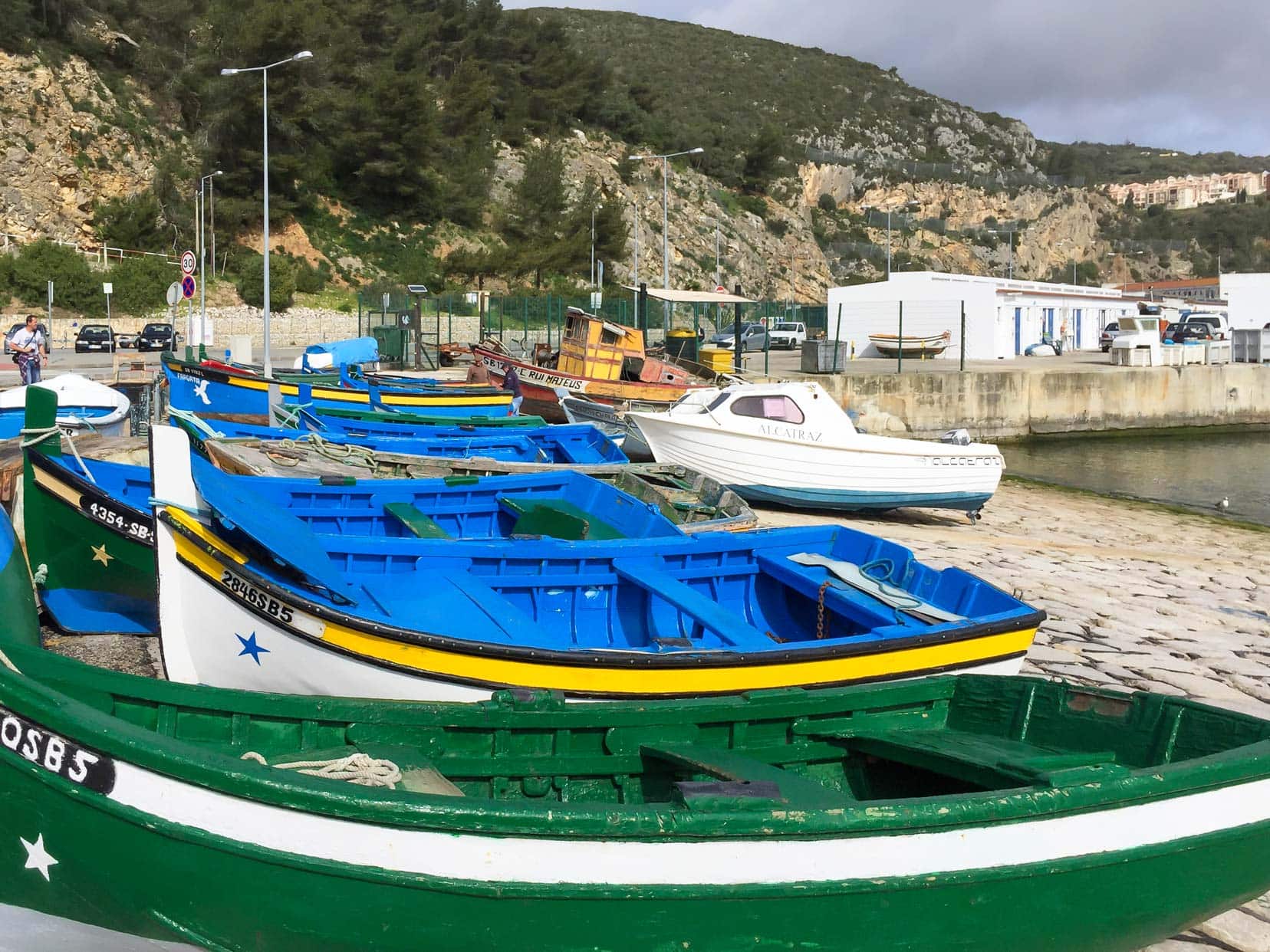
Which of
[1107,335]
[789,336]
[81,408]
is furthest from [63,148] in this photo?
[1107,335]

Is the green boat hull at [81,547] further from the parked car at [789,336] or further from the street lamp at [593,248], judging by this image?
the street lamp at [593,248]

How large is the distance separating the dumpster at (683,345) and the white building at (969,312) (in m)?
10.2

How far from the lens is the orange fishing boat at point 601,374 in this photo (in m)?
22.3

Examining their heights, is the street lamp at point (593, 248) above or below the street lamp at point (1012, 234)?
below

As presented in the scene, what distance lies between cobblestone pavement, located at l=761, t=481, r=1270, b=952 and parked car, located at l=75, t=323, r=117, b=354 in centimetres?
3204

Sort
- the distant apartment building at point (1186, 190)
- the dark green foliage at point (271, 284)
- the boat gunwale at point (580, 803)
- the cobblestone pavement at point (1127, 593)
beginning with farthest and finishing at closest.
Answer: the distant apartment building at point (1186, 190) < the dark green foliage at point (271, 284) < the cobblestone pavement at point (1127, 593) < the boat gunwale at point (580, 803)

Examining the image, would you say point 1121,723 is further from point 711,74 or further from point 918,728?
point 711,74

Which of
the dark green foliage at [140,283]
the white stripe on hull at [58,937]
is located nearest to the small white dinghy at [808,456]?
the white stripe on hull at [58,937]

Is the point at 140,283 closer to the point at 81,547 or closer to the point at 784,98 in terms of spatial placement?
the point at 81,547

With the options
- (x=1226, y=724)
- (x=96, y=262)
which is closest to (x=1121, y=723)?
(x=1226, y=724)

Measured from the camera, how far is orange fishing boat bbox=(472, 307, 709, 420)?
2230 cm

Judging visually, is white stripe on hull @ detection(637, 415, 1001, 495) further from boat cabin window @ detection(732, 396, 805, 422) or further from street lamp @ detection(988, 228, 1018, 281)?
street lamp @ detection(988, 228, 1018, 281)

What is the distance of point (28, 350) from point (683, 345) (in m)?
16.2

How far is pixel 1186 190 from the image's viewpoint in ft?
579
